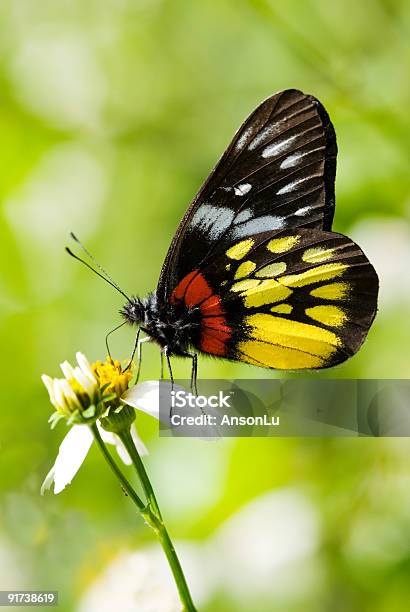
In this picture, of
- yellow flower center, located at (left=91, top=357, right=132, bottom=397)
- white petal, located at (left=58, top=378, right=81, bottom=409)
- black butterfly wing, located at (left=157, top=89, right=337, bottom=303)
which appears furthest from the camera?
black butterfly wing, located at (left=157, top=89, right=337, bottom=303)

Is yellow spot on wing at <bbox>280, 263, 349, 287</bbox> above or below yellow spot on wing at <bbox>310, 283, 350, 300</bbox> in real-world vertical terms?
above

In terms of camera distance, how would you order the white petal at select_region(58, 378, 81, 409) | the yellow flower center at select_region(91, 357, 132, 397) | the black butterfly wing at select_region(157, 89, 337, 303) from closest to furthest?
the white petal at select_region(58, 378, 81, 409) → the yellow flower center at select_region(91, 357, 132, 397) → the black butterfly wing at select_region(157, 89, 337, 303)

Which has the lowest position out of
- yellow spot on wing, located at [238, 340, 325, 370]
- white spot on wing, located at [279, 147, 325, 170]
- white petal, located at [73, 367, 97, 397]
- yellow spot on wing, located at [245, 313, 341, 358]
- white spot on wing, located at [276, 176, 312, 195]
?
white petal, located at [73, 367, 97, 397]

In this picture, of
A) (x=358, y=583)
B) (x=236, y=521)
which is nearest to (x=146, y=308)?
(x=236, y=521)

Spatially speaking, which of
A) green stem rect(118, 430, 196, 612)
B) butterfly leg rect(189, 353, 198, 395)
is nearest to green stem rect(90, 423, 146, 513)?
green stem rect(118, 430, 196, 612)

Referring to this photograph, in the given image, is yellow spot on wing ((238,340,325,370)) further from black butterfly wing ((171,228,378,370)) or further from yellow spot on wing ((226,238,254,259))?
yellow spot on wing ((226,238,254,259))

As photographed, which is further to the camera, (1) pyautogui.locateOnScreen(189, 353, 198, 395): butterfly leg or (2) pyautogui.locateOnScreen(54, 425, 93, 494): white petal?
(1) pyautogui.locateOnScreen(189, 353, 198, 395): butterfly leg

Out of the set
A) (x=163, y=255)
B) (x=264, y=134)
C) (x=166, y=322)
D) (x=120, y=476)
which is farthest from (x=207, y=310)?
(x=163, y=255)

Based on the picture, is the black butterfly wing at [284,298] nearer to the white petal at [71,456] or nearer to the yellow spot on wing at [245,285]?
the yellow spot on wing at [245,285]

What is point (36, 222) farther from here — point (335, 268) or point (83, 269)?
point (335, 268)
